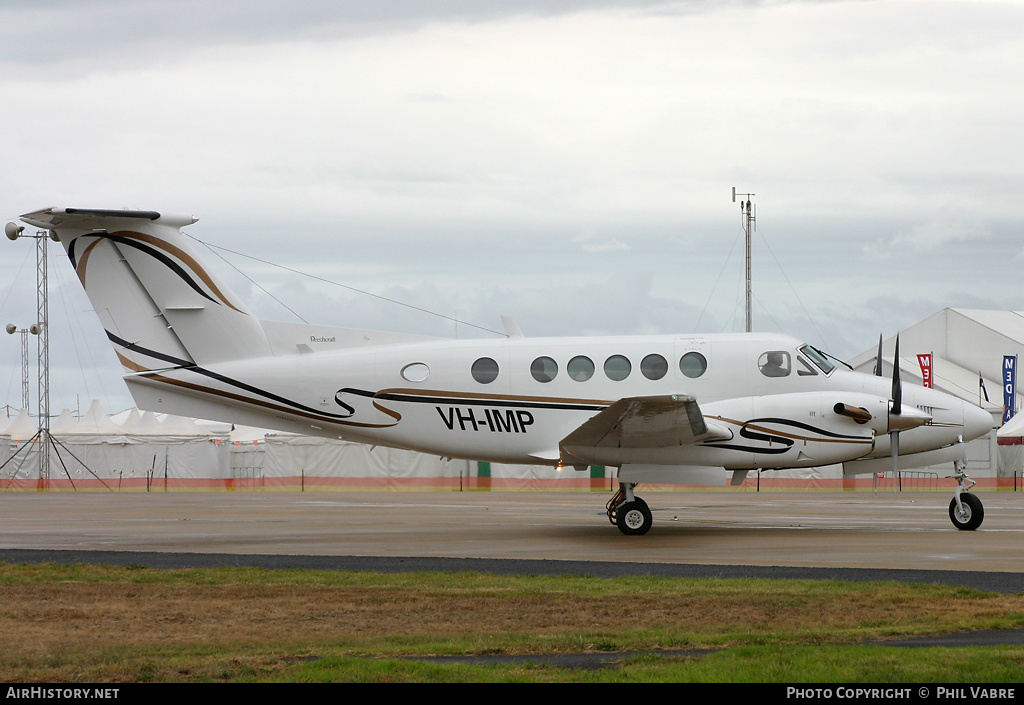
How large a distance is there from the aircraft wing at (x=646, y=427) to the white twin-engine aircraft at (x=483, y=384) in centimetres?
18

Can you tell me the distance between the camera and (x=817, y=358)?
18859 mm

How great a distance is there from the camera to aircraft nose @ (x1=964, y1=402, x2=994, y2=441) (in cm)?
1884

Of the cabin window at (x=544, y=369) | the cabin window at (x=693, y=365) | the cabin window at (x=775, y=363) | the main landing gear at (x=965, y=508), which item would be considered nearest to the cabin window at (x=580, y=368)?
the cabin window at (x=544, y=369)

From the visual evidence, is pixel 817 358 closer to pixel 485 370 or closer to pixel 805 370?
pixel 805 370

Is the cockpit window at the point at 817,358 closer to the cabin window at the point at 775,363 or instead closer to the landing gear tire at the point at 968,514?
the cabin window at the point at 775,363

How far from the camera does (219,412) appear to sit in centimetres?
1922

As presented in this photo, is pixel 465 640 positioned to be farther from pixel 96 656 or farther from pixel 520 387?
pixel 520 387

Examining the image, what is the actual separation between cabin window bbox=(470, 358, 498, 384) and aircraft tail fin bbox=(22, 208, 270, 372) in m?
4.10

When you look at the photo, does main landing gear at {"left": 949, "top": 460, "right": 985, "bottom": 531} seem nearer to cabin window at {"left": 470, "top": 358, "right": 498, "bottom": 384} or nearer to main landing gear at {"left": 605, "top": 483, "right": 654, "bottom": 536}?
main landing gear at {"left": 605, "top": 483, "right": 654, "bottom": 536}

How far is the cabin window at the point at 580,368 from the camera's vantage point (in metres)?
18.6

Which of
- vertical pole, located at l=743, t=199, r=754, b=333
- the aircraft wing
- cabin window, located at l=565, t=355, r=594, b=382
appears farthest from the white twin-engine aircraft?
vertical pole, located at l=743, t=199, r=754, b=333

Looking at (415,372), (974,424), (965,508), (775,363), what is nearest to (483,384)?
(415,372)

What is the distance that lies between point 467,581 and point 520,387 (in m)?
6.50

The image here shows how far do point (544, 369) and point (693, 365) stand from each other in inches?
106
